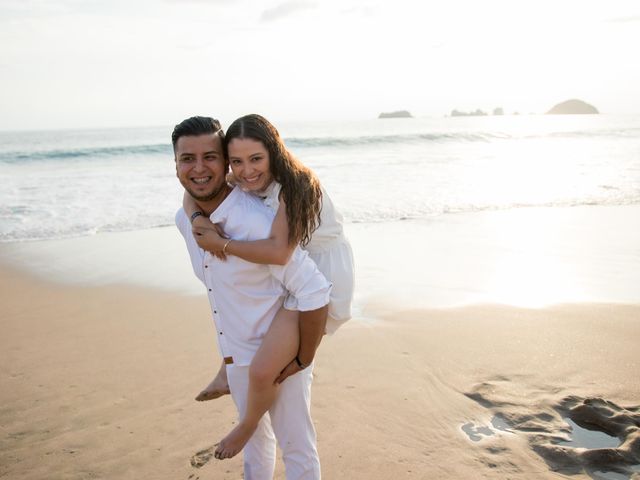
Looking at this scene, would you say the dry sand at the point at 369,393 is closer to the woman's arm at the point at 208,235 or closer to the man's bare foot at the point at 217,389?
the man's bare foot at the point at 217,389

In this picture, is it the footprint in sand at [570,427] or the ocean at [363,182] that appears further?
the ocean at [363,182]

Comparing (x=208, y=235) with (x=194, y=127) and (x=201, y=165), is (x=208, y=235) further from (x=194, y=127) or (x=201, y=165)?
(x=194, y=127)

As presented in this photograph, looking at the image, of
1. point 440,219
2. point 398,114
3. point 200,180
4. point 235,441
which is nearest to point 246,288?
point 200,180

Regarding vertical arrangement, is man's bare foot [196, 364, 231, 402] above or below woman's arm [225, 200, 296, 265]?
below

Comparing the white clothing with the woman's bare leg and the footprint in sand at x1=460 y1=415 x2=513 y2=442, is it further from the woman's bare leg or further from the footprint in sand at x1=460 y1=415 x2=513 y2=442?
the footprint in sand at x1=460 y1=415 x2=513 y2=442

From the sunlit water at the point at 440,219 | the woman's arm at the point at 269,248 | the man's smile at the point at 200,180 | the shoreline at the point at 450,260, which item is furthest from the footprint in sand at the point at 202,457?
the sunlit water at the point at 440,219

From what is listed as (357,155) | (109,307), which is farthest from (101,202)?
(357,155)

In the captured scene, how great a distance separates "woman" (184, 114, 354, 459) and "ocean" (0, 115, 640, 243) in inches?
324

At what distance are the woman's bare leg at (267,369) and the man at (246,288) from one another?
5 cm

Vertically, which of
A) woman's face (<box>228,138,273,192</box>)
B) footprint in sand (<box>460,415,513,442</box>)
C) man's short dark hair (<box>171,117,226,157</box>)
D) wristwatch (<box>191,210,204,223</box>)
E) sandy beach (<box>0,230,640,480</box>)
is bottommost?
footprint in sand (<box>460,415,513,442</box>)

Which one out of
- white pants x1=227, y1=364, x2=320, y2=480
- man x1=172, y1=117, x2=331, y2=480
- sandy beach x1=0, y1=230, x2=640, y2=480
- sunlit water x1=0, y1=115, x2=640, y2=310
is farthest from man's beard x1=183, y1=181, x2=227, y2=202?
sunlit water x1=0, y1=115, x2=640, y2=310

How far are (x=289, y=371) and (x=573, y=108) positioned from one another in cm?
12210

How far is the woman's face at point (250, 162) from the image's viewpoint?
2.48 metres

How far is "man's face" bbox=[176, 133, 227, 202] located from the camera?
2477mm
